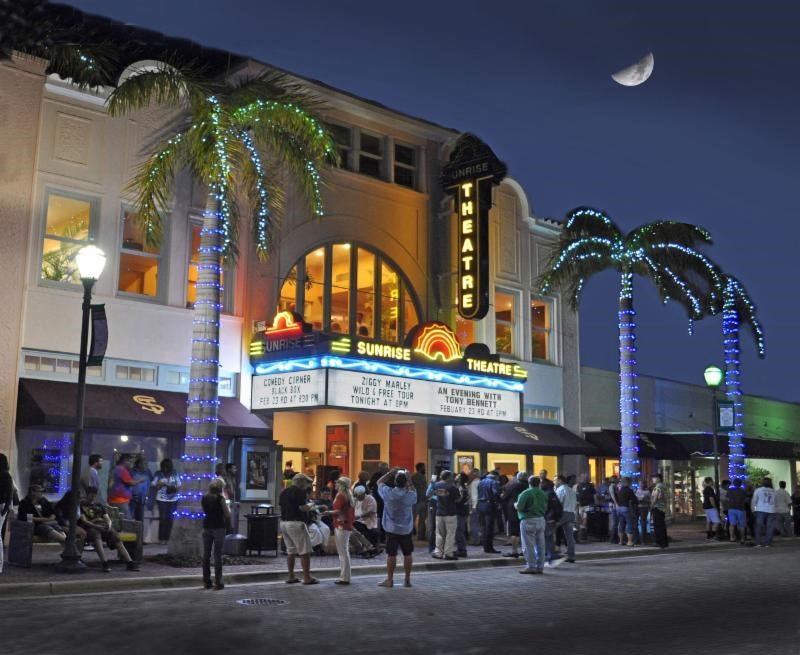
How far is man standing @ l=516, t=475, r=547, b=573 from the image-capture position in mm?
17234

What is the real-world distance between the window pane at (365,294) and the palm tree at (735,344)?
11090 mm

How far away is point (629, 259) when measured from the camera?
2670 cm

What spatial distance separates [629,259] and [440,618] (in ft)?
56.4

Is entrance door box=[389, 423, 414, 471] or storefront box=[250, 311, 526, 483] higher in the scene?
storefront box=[250, 311, 526, 483]

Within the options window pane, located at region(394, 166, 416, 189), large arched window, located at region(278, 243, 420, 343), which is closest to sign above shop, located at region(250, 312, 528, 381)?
large arched window, located at region(278, 243, 420, 343)

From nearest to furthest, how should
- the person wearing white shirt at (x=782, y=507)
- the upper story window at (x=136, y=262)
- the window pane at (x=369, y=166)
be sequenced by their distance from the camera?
the upper story window at (x=136, y=262), the person wearing white shirt at (x=782, y=507), the window pane at (x=369, y=166)

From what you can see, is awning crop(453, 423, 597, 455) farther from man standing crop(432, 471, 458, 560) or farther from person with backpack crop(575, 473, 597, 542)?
man standing crop(432, 471, 458, 560)

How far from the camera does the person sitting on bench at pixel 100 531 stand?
598 inches

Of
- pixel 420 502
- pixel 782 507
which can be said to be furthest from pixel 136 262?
pixel 782 507

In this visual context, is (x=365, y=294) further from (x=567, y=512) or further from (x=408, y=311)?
(x=567, y=512)

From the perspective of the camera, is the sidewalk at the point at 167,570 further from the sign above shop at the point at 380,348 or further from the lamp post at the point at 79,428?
the sign above shop at the point at 380,348

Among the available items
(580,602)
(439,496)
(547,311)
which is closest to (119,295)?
(439,496)

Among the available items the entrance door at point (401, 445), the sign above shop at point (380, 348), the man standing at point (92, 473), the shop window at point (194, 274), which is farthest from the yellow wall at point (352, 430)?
the man standing at point (92, 473)

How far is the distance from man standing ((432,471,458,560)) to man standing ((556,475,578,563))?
2.23 metres
